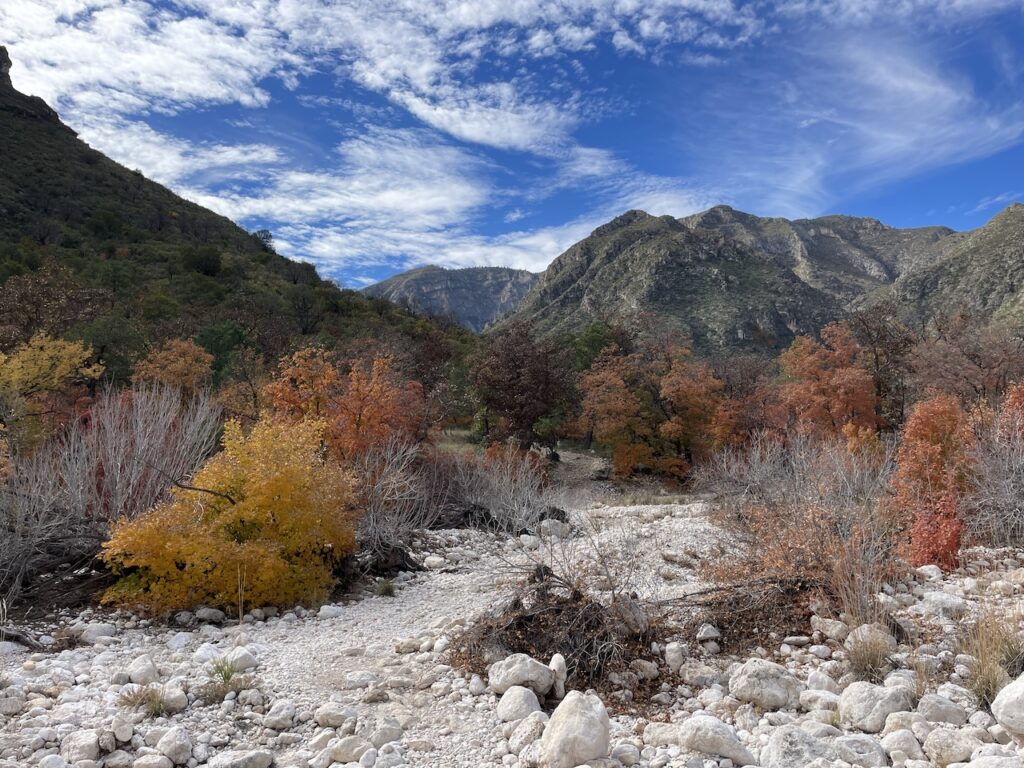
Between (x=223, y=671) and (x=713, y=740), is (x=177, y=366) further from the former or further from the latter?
(x=713, y=740)

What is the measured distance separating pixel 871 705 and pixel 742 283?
86.6 metres

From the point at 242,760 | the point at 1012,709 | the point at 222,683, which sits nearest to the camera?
the point at 1012,709

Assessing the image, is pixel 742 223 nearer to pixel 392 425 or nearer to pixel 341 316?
pixel 341 316

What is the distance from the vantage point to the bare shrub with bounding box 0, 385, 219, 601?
8.89 meters

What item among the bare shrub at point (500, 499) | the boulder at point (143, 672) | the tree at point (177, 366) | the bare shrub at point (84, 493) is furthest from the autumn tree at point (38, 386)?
the boulder at point (143, 672)

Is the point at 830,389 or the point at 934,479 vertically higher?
the point at 830,389

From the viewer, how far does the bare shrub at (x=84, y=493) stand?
889cm

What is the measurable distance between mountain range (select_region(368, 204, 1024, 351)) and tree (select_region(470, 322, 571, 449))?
54.0 ft

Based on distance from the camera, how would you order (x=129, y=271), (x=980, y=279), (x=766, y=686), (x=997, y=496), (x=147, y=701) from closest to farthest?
1. (x=766, y=686)
2. (x=147, y=701)
3. (x=997, y=496)
4. (x=129, y=271)
5. (x=980, y=279)

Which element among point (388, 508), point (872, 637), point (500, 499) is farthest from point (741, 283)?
point (872, 637)

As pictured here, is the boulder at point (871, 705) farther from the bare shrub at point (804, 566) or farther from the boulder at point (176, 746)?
the boulder at point (176, 746)

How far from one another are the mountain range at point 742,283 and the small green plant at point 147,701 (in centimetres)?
4320

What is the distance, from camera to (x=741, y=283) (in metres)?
85.0

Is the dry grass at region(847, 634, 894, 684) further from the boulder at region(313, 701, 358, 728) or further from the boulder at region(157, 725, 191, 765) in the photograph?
the boulder at region(157, 725, 191, 765)
